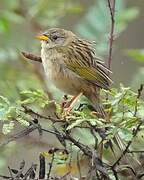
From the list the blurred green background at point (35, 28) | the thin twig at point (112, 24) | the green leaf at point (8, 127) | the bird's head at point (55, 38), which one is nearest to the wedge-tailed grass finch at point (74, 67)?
the bird's head at point (55, 38)

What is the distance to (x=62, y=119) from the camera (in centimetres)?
290

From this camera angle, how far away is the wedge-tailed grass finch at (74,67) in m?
4.07

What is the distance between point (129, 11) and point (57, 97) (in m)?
1.17

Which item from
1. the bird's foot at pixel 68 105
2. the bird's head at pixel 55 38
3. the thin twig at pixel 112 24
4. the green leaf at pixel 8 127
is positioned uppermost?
the bird's head at pixel 55 38

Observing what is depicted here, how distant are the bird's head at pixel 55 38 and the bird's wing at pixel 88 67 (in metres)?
0.23

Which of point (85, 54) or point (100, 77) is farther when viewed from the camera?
point (85, 54)

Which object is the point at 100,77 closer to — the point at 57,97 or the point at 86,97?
the point at 86,97

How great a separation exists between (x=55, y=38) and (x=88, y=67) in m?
0.69

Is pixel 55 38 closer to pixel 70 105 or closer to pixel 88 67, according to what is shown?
pixel 88 67

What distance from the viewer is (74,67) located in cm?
433

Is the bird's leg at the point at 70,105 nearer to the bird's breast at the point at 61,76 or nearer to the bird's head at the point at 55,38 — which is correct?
the bird's breast at the point at 61,76

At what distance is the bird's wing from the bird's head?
A: 0.23 m

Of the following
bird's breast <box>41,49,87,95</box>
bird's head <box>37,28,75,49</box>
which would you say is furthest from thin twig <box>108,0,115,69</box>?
bird's head <box>37,28,75,49</box>

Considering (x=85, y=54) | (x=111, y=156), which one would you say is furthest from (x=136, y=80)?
(x=111, y=156)
